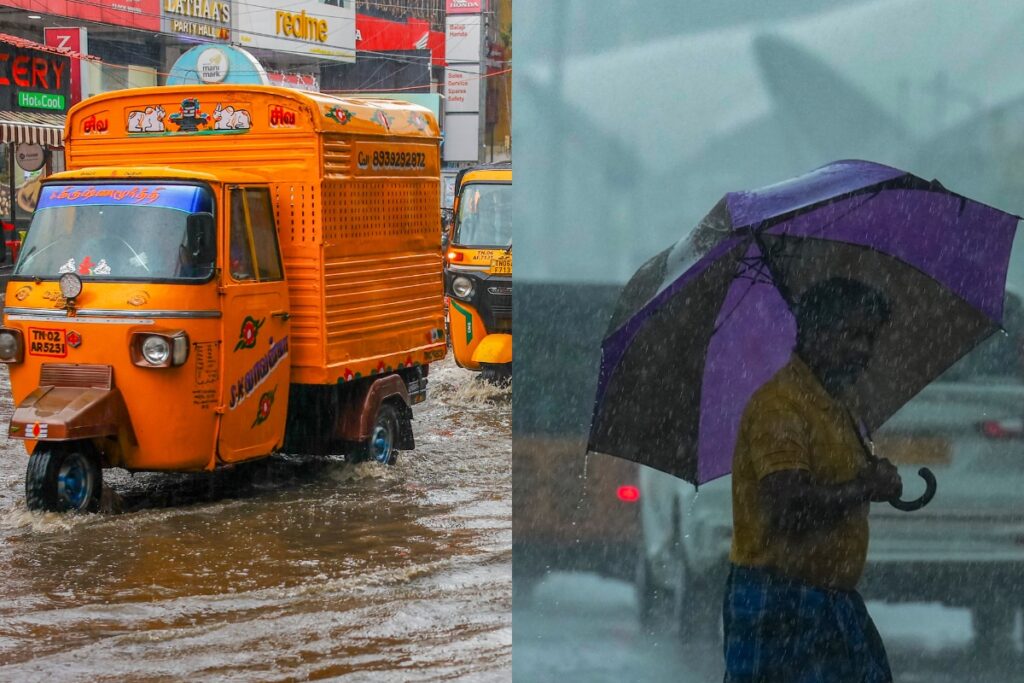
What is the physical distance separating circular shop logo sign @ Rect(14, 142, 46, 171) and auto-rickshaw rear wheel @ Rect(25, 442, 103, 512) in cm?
1419

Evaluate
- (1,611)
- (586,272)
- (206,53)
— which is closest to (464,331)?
(1,611)

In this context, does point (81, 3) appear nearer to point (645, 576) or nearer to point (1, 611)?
point (1, 611)

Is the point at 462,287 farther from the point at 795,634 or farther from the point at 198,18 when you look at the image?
the point at 198,18

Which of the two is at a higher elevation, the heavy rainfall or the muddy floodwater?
the heavy rainfall

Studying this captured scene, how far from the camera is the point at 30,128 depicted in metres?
24.5

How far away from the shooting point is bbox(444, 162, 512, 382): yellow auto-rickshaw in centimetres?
1484

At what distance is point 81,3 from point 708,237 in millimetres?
31457

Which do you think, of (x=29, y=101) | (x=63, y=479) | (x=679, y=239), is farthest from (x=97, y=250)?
(x=29, y=101)

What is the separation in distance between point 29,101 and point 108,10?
8.00 meters

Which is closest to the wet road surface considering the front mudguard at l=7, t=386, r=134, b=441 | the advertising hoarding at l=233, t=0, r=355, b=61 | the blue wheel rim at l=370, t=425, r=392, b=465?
the front mudguard at l=7, t=386, r=134, b=441

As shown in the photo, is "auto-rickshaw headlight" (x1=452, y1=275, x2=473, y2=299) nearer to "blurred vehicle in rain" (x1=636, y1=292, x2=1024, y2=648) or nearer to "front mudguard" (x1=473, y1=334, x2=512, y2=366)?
"front mudguard" (x1=473, y1=334, x2=512, y2=366)

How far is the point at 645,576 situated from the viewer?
3598 mm

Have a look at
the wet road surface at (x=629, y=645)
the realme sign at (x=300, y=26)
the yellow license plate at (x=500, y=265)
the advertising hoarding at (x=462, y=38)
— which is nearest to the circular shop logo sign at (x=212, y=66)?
the realme sign at (x=300, y=26)

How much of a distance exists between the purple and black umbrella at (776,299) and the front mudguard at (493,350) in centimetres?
1103
